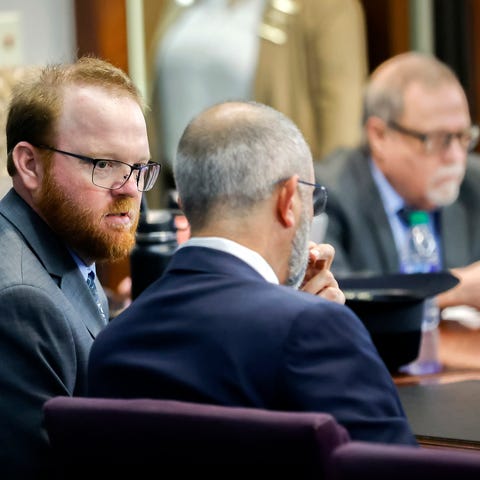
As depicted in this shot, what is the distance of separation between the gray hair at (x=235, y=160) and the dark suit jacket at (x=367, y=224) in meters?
1.93

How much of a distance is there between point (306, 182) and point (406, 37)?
370 cm

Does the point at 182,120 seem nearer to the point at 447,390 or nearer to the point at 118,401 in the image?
the point at 447,390

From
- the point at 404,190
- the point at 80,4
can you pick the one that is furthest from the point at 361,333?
the point at 80,4

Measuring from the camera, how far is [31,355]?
183cm

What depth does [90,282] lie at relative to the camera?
2180 millimetres

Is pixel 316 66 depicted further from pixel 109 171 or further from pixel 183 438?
pixel 183 438

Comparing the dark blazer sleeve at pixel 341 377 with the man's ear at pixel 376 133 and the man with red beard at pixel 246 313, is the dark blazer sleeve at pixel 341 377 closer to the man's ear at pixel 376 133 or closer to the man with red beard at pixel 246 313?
the man with red beard at pixel 246 313

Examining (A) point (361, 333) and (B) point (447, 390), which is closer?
(A) point (361, 333)

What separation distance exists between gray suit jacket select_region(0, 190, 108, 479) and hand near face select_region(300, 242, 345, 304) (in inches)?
16.2

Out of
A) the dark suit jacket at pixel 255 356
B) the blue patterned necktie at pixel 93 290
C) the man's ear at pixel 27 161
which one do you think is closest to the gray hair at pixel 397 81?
the blue patterned necktie at pixel 93 290

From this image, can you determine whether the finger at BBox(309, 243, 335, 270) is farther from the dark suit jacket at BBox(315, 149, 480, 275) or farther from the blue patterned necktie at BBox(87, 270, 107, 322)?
the dark suit jacket at BBox(315, 149, 480, 275)

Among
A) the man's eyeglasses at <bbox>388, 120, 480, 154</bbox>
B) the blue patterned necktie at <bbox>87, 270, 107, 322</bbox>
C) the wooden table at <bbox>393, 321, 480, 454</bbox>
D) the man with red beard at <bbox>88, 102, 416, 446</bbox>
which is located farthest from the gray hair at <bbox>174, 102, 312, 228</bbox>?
the man's eyeglasses at <bbox>388, 120, 480, 154</bbox>

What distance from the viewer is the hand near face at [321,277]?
208cm

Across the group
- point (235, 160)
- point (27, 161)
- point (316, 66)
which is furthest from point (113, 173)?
point (316, 66)
